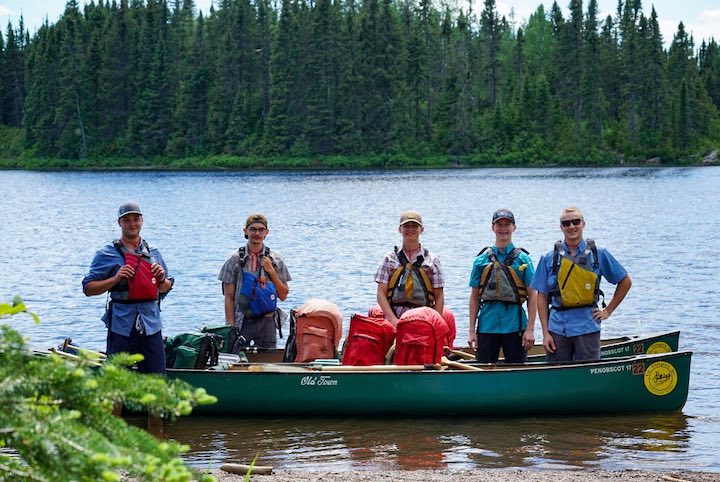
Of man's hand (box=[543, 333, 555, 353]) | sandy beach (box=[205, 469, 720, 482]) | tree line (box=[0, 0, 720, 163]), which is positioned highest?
tree line (box=[0, 0, 720, 163])

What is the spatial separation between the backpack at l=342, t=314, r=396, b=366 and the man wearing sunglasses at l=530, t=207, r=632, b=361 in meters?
1.54

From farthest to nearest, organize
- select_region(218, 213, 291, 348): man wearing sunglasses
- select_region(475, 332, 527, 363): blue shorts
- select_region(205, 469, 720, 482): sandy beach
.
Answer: select_region(218, 213, 291, 348): man wearing sunglasses → select_region(475, 332, 527, 363): blue shorts → select_region(205, 469, 720, 482): sandy beach

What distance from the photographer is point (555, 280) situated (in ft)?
28.5

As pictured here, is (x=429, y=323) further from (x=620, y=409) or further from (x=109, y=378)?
(x=109, y=378)

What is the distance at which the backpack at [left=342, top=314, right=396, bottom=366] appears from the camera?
9.79 m

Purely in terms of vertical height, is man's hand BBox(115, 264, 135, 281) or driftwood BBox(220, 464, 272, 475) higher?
man's hand BBox(115, 264, 135, 281)

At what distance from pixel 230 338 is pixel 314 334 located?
0.81m

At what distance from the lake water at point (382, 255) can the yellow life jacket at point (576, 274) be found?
1361mm

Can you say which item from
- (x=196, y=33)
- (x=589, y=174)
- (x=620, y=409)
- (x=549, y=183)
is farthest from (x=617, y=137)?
(x=620, y=409)

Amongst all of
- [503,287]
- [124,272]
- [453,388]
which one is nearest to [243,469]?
[124,272]

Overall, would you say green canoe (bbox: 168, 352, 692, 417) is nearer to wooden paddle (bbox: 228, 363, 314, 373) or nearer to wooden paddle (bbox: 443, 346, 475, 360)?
wooden paddle (bbox: 228, 363, 314, 373)

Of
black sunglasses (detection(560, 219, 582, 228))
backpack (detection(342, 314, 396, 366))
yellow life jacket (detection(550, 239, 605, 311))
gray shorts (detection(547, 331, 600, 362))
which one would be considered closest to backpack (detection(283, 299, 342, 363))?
backpack (detection(342, 314, 396, 366))

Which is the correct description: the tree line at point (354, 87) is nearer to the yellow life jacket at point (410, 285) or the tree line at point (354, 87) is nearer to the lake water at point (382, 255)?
the lake water at point (382, 255)

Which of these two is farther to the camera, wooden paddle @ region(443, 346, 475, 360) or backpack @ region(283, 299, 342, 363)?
wooden paddle @ region(443, 346, 475, 360)
